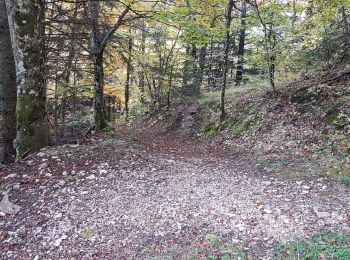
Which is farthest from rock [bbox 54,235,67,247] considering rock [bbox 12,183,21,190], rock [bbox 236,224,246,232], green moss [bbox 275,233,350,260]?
green moss [bbox 275,233,350,260]

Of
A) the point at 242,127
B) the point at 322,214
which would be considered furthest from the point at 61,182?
the point at 242,127

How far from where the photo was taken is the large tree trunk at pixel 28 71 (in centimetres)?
571

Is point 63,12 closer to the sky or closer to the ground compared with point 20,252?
closer to the sky

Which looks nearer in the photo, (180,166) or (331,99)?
(180,166)

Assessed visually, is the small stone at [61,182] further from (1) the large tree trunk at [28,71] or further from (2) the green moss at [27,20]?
(2) the green moss at [27,20]

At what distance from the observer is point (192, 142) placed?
11.9m

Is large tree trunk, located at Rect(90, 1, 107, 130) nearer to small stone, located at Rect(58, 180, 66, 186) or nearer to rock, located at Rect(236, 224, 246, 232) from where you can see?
small stone, located at Rect(58, 180, 66, 186)

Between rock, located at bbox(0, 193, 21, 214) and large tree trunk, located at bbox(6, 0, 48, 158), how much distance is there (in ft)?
5.61

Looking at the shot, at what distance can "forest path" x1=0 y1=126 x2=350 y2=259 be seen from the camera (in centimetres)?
379

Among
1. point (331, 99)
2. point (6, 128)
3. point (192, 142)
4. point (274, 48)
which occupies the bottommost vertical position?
point (192, 142)

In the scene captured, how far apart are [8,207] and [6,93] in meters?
3.18

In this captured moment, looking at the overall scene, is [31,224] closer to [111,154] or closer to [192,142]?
[111,154]

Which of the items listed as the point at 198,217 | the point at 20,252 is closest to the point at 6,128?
the point at 20,252

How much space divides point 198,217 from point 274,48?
345 inches
